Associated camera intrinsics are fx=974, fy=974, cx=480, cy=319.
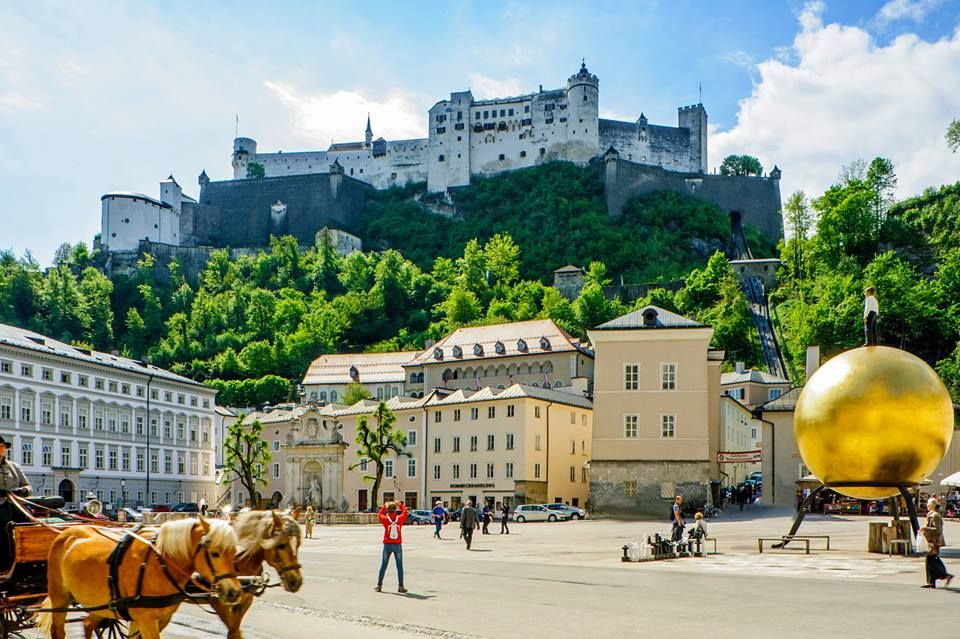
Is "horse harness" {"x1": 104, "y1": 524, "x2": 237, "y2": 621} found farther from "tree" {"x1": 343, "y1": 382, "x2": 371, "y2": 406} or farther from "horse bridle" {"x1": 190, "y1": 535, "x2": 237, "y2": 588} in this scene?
"tree" {"x1": 343, "y1": 382, "x2": 371, "y2": 406}

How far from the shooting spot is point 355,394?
8712cm

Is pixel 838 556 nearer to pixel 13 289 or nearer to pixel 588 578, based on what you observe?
pixel 588 578

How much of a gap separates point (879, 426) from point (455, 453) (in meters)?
55.1

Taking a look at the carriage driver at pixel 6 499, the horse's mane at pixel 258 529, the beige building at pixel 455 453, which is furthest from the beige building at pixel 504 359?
the horse's mane at pixel 258 529

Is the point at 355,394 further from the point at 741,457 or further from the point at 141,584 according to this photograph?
the point at 141,584

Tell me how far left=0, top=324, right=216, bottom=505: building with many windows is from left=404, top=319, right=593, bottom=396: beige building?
18.9 meters

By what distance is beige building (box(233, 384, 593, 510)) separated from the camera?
57344mm

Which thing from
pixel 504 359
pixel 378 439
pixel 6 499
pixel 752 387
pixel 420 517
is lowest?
pixel 420 517


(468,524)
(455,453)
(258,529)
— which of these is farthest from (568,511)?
(258,529)

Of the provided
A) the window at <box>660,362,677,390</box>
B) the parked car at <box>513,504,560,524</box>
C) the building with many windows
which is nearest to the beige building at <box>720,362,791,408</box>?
the window at <box>660,362,677,390</box>

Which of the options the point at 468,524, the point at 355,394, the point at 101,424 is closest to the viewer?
the point at 468,524

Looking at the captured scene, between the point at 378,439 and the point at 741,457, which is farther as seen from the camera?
the point at 378,439

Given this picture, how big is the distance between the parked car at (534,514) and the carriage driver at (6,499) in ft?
135

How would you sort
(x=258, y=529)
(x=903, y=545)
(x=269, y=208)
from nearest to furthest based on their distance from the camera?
(x=258, y=529) → (x=903, y=545) → (x=269, y=208)
